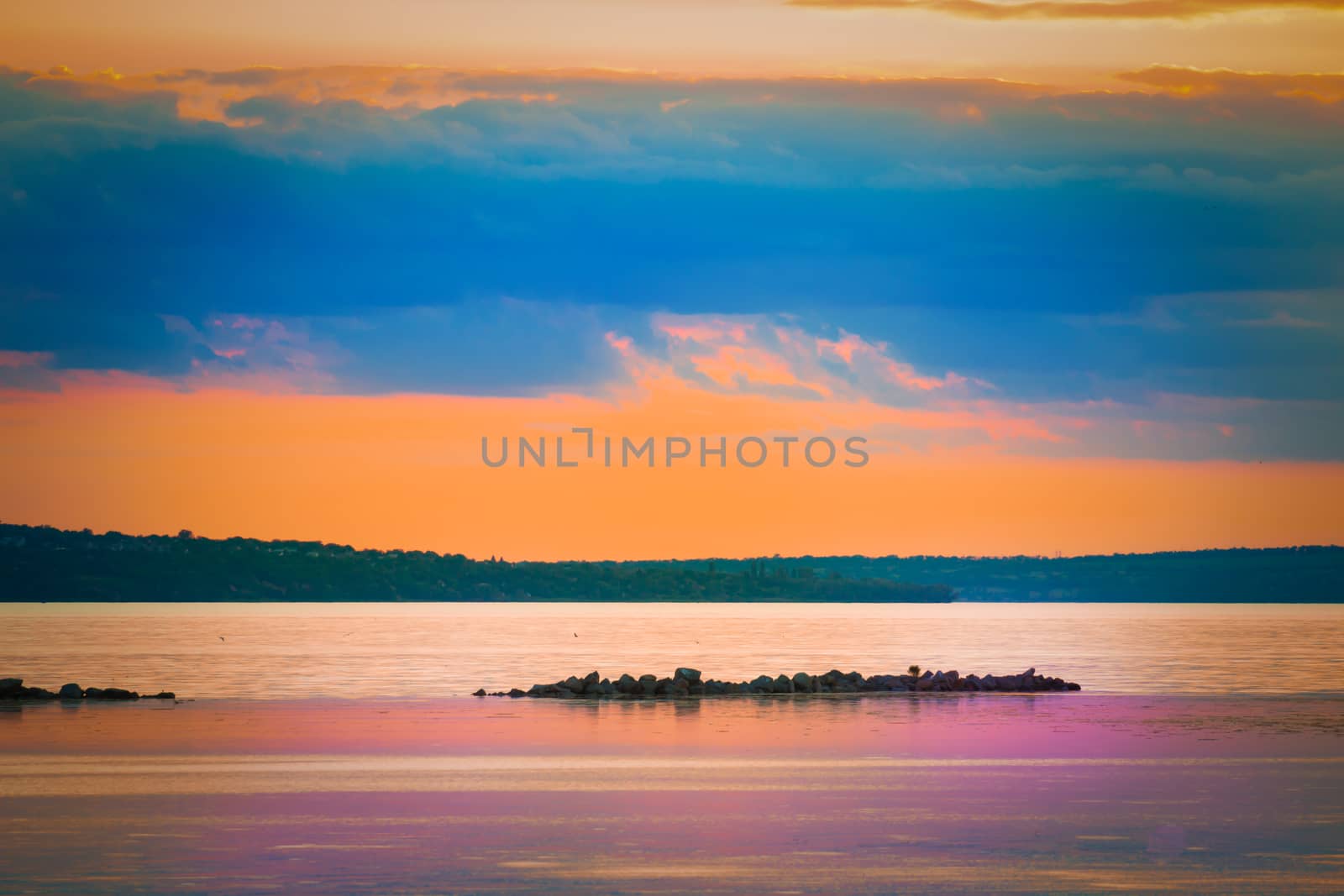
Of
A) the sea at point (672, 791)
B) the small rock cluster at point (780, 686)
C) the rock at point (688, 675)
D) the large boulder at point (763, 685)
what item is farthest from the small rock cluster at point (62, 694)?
the large boulder at point (763, 685)

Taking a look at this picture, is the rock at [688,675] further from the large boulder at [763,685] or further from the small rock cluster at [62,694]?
the small rock cluster at [62,694]

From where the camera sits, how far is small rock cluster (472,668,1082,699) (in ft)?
170

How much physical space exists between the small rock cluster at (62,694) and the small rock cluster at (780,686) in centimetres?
1035

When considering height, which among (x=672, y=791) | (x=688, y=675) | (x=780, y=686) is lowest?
(x=672, y=791)

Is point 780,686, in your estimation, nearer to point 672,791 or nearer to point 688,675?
point 688,675

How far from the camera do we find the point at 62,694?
160 feet

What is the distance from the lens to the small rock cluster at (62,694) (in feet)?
159

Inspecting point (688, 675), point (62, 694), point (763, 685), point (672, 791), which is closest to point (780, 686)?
point (763, 685)

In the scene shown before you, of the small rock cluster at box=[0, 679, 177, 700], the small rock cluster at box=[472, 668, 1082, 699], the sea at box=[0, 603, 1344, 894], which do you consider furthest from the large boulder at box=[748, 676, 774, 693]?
the small rock cluster at box=[0, 679, 177, 700]

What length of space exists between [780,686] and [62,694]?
21.6 metres

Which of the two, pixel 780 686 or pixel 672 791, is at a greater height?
pixel 780 686

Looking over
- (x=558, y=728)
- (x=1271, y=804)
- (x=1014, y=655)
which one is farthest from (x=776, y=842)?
(x=1014, y=655)

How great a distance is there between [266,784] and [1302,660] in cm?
6395

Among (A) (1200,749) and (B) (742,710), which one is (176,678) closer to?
(B) (742,710)
